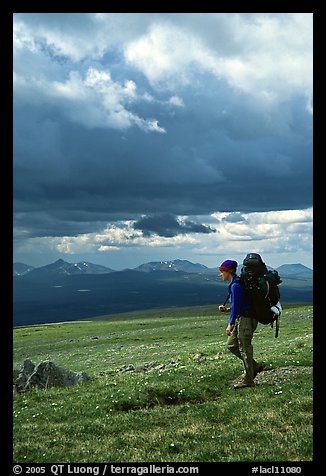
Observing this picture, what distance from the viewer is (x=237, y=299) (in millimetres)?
13898

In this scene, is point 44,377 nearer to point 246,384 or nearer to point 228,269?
Result: point 246,384

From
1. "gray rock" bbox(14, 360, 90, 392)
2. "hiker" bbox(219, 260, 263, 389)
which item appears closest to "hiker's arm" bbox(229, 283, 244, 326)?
"hiker" bbox(219, 260, 263, 389)

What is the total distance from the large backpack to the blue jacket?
19 cm

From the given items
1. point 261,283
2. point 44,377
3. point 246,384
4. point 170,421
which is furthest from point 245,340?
point 44,377

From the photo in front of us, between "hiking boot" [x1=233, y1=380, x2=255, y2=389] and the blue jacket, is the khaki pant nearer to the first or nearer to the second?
"hiking boot" [x1=233, y1=380, x2=255, y2=389]

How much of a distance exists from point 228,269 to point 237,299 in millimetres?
1018

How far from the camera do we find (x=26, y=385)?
19.5 metres

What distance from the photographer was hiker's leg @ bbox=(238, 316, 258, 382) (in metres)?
14.6

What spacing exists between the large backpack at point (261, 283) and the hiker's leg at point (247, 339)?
1052 mm

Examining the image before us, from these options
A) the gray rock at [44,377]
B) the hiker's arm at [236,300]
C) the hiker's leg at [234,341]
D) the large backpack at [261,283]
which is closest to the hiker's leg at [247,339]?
Answer: the hiker's leg at [234,341]

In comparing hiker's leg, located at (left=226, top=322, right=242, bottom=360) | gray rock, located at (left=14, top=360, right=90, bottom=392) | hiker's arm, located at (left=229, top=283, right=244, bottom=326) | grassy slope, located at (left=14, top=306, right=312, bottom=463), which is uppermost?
hiker's arm, located at (left=229, top=283, right=244, bottom=326)

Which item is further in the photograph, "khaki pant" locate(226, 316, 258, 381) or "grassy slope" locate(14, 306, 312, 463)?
"khaki pant" locate(226, 316, 258, 381)

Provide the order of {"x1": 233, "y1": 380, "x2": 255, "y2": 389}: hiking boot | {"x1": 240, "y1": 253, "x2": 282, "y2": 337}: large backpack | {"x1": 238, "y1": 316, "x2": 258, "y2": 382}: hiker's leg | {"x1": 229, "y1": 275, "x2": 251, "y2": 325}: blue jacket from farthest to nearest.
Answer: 1. {"x1": 233, "y1": 380, "x2": 255, "y2": 389}: hiking boot
2. {"x1": 238, "y1": 316, "x2": 258, "y2": 382}: hiker's leg
3. {"x1": 229, "y1": 275, "x2": 251, "y2": 325}: blue jacket
4. {"x1": 240, "y1": 253, "x2": 282, "y2": 337}: large backpack

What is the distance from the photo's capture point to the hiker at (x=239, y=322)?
45.3 feet
